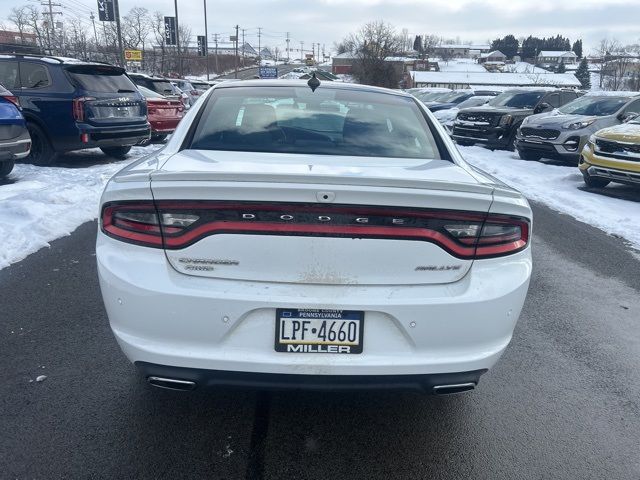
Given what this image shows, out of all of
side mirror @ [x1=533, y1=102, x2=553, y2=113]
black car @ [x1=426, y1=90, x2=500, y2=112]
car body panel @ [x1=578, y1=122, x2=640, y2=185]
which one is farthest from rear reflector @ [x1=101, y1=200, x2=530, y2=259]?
black car @ [x1=426, y1=90, x2=500, y2=112]

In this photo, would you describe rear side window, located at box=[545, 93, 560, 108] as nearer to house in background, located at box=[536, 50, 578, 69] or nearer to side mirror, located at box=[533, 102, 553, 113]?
side mirror, located at box=[533, 102, 553, 113]

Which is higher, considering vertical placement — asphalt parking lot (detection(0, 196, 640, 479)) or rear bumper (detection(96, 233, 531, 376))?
rear bumper (detection(96, 233, 531, 376))

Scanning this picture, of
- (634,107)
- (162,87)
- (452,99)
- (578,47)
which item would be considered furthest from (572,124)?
(578,47)

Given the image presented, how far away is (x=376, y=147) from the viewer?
3.13m

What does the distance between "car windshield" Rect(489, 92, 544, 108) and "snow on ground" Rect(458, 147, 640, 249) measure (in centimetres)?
311

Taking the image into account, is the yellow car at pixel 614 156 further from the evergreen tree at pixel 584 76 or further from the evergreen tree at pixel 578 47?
the evergreen tree at pixel 578 47

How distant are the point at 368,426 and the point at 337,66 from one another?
10381 centimetres

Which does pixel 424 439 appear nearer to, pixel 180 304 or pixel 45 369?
pixel 180 304

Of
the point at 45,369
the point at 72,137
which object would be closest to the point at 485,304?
the point at 45,369

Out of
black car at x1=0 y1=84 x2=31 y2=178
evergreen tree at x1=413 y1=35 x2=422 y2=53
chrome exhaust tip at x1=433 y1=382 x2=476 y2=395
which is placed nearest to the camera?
chrome exhaust tip at x1=433 y1=382 x2=476 y2=395

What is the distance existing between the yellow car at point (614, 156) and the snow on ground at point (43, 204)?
798cm

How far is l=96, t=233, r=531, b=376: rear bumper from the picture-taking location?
6.94ft

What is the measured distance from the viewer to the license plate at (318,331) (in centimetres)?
213

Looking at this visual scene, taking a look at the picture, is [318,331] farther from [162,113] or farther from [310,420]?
[162,113]
